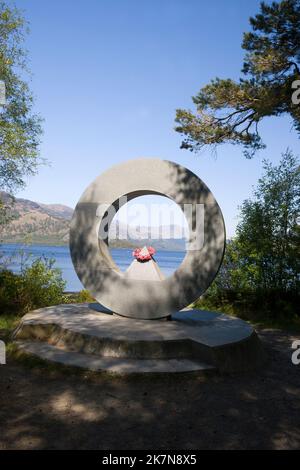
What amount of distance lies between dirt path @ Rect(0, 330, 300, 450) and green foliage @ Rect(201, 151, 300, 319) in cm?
551

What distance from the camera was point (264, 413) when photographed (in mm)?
4852

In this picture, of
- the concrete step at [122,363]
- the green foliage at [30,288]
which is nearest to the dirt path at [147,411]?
the concrete step at [122,363]

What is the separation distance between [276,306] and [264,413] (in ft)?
23.4

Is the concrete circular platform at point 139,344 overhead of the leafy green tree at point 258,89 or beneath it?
beneath

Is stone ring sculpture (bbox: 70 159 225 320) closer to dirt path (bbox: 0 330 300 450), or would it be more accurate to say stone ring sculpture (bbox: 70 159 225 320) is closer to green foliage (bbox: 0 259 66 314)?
dirt path (bbox: 0 330 300 450)

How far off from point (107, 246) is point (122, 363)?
10.3 feet

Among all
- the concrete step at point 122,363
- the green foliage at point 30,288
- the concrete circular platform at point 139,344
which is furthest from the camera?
the green foliage at point 30,288

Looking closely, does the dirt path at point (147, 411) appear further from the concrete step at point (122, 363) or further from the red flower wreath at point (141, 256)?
the red flower wreath at point (141, 256)

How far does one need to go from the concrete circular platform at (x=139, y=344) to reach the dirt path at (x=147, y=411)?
291 mm

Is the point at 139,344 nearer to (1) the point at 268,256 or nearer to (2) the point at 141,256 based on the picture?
(2) the point at 141,256

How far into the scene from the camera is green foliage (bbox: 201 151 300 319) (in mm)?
11695

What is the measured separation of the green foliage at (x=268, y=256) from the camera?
11.7m

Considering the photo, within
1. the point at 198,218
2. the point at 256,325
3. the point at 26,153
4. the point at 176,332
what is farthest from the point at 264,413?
the point at 26,153
